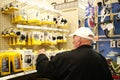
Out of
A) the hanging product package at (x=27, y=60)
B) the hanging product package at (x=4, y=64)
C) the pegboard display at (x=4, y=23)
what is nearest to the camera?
the hanging product package at (x=4, y=64)

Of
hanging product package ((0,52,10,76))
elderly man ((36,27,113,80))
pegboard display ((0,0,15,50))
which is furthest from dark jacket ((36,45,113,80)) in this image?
pegboard display ((0,0,15,50))

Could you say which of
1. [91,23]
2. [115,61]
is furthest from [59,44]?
[115,61]

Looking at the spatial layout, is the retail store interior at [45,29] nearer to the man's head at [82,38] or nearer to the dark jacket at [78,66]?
the dark jacket at [78,66]

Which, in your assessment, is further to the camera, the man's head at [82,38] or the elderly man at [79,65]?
the man's head at [82,38]

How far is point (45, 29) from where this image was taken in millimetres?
4285

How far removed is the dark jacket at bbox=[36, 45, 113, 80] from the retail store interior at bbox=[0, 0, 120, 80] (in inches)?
31.1

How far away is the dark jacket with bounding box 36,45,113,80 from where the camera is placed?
7.13 feet

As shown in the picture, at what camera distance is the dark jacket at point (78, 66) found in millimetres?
2172

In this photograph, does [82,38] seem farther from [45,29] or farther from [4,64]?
[45,29]

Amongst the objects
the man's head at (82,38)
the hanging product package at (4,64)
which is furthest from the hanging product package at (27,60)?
the man's head at (82,38)

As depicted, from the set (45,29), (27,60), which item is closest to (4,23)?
(27,60)

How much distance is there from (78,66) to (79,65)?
0.02 metres

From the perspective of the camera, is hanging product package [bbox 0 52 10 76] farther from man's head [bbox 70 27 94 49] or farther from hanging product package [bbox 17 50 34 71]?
man's head [bbox 70 27 94 49]

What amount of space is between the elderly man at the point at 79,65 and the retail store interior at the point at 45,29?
0.78 meters
